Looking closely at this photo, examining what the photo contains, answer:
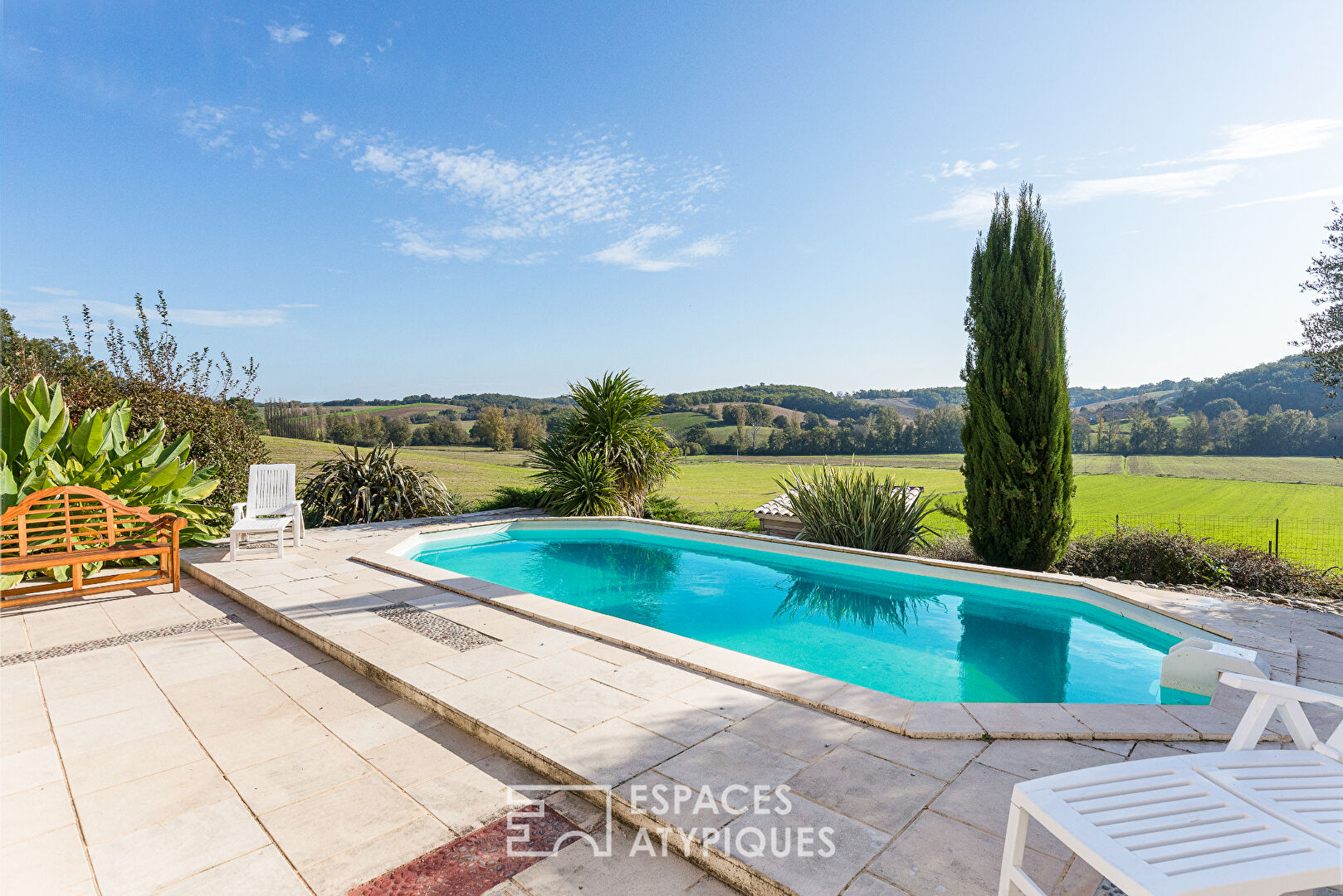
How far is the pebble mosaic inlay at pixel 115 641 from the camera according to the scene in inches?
141

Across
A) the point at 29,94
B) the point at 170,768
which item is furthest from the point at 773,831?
the point at 29,94

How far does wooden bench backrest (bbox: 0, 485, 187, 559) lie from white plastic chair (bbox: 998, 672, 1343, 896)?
615 centimetres

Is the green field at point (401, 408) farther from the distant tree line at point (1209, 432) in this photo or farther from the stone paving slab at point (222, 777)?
the distant tree line at point (1209, 432)

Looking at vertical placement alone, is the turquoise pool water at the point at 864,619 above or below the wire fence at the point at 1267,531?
below

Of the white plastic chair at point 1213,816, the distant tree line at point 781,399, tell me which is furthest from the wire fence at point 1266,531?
the distant tree line at point 781,399

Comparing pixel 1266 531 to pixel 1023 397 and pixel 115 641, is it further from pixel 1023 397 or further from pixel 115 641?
pixel 115 641

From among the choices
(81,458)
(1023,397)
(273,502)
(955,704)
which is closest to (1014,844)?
(955,704)

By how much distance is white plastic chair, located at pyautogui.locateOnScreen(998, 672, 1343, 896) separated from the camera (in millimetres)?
1110

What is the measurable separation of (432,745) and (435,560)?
17.7ft

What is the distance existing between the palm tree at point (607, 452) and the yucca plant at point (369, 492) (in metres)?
1.88

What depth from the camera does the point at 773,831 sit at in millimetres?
1797

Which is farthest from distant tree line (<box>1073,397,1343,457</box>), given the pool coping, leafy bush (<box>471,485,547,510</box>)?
leafy bush (<box>471,485,547,510</box>)

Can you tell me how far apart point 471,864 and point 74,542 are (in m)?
5.67

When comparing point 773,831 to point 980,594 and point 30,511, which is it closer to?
point 980,594
